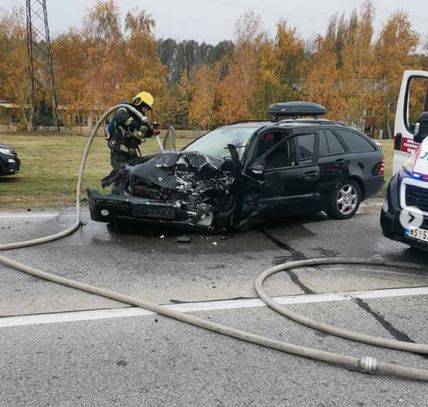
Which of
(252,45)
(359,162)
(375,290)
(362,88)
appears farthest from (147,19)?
(375,290)

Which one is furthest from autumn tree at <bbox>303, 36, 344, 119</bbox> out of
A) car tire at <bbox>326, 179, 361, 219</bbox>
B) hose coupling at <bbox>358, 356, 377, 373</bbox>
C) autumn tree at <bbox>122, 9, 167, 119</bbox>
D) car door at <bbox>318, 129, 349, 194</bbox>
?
hose coupling at <bbox>358, 356, 377, 373</bbox>

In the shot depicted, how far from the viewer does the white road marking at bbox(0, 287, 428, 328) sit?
12.3 ft

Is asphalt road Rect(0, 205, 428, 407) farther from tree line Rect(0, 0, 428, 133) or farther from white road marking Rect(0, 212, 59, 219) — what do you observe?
tree line Rect(0, 0, 428, 133)

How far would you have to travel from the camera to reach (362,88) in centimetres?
3925

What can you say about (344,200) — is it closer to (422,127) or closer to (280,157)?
(280,157)

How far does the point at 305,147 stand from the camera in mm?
7008

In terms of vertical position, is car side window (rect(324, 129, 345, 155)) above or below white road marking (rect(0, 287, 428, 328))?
above

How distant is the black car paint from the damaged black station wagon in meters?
0.01

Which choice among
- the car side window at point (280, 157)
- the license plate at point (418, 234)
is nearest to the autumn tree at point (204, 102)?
the car side window at point (280, 157)

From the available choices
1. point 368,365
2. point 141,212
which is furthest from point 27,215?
point 368,365

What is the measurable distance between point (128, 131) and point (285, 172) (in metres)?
2.38

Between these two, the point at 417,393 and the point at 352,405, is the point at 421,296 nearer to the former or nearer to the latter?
the point at 417,393

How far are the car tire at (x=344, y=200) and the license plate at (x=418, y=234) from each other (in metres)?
2.35

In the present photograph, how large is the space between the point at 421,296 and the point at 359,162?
3.51m
